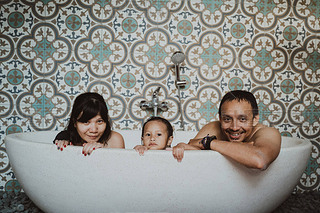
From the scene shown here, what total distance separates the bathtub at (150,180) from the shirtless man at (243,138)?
0.04 metres

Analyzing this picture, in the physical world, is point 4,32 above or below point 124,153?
above

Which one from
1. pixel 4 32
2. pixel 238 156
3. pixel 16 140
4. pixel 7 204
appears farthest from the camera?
pixel 4 32

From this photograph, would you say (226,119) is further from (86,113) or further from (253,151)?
(86,113)

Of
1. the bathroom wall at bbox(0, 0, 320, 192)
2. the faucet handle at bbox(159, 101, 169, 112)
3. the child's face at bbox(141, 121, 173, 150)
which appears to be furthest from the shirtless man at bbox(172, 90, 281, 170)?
A: the bathroom wall at bbox(0, 0, 320, 192)

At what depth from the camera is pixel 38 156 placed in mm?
789

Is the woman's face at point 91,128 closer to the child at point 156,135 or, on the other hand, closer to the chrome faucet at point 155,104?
the child at point 156,135

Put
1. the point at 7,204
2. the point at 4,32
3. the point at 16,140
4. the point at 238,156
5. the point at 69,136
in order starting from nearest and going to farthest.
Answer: the point at 238,156, the point at 16,140, the point at 69,136, the point at 7,204, the point at 4,32

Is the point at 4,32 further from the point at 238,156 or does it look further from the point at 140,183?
the point at 238,156

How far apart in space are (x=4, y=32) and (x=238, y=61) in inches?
63.1

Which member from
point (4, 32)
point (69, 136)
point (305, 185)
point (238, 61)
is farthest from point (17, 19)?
point (305, 185)

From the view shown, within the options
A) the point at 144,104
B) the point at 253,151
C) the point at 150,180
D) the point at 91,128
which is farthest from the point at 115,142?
the point at 253,151

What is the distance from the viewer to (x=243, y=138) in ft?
3.10

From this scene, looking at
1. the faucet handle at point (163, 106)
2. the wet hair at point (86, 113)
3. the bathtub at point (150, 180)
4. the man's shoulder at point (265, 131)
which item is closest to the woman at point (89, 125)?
the wet hair at point (86, 113)

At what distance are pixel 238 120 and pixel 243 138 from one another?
0.09 m
